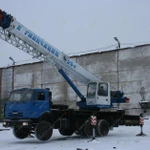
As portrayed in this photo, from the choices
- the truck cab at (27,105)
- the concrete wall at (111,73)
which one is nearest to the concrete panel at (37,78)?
the concrete wall at (111,73)

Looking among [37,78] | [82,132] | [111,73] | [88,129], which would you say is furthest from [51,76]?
[88,129]

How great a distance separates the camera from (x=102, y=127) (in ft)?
60.2

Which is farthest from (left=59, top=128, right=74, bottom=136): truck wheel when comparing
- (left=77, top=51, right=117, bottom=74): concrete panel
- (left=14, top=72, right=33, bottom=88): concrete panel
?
(left=14, top=72, right=33, bottom=88): concrete panel

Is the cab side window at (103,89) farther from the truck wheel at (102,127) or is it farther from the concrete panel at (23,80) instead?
the concrete panel at (23,80)

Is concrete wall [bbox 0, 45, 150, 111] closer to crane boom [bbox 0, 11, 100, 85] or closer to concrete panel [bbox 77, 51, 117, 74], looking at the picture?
concrete panel [bbox 77, 51, 117, 74]

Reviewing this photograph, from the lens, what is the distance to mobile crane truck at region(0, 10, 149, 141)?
52.2 feet

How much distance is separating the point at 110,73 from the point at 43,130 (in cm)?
1706

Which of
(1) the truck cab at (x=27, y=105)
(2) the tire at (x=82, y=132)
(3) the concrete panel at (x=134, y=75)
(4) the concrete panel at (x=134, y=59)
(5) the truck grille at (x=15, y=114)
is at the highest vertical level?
(4) the concrete panel at (x=134, y=59)

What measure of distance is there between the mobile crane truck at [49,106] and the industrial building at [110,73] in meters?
10.2

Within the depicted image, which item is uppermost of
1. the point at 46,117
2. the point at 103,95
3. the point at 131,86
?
the point at 131,86

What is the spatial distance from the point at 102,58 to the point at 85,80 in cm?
1316

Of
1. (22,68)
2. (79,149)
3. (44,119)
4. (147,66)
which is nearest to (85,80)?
(44,119)

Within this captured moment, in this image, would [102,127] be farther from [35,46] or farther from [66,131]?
[35,46]

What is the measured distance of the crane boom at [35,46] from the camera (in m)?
16.3
